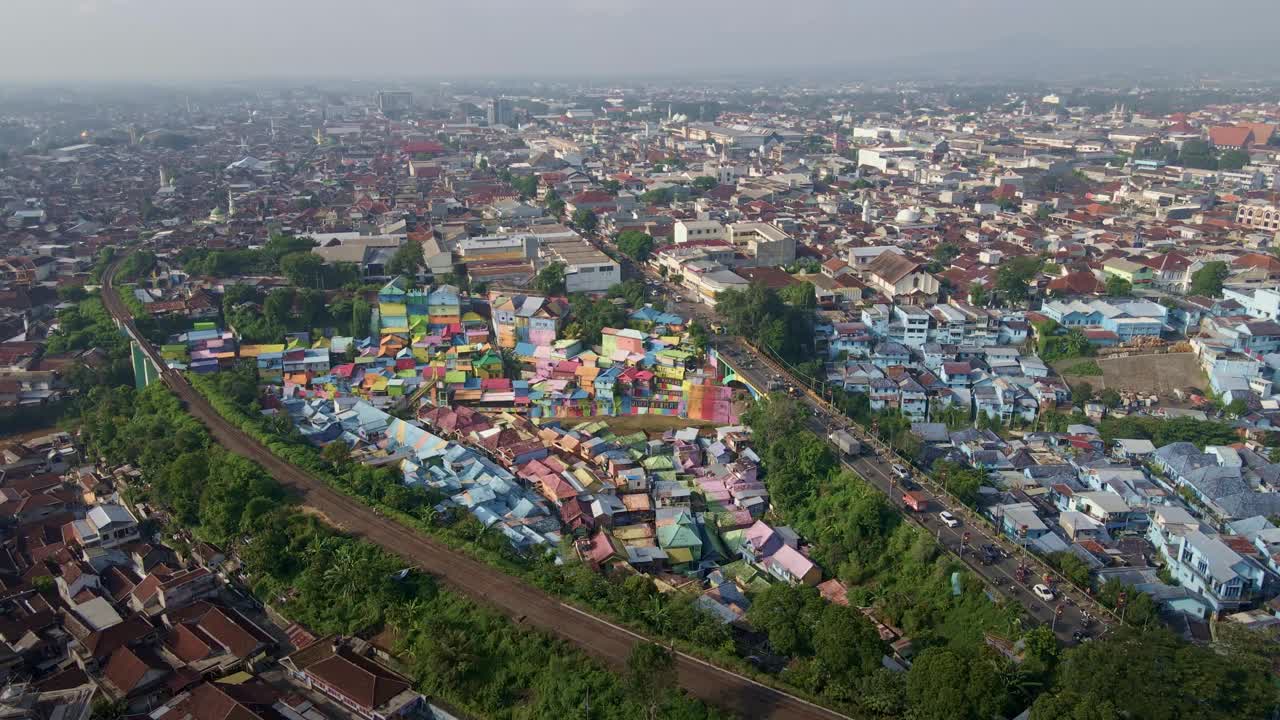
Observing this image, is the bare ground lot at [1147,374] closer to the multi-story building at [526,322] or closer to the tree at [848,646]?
the multi-story building at [526,322]

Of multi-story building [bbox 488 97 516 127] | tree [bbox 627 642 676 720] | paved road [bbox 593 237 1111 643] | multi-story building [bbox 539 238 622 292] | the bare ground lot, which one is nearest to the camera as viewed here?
tree [bbox 627 642 676 720]

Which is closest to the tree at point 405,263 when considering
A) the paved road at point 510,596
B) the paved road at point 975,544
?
the paved road at point 510,596

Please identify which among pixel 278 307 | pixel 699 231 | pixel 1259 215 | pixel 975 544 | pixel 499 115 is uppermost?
pixel 499 115

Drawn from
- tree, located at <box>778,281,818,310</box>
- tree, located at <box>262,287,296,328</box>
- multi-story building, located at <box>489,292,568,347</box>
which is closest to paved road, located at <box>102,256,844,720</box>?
tree, located at <box>262,287,296,328</box>

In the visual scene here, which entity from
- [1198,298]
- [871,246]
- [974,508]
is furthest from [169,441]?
[1198,298]

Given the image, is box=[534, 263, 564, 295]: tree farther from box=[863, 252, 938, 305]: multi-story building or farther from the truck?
the truck

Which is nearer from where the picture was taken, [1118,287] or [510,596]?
[510,596]

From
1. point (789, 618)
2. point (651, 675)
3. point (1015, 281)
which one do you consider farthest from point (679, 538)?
point (1015, 281)

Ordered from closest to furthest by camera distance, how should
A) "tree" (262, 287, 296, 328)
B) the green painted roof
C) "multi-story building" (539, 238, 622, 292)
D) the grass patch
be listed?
the green painted roof < the grass patch < "tree" (262, 287, 296, 328) < "multi-story building" (539, 238, 622, 292)

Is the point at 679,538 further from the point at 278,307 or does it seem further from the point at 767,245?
the point at 767,245
